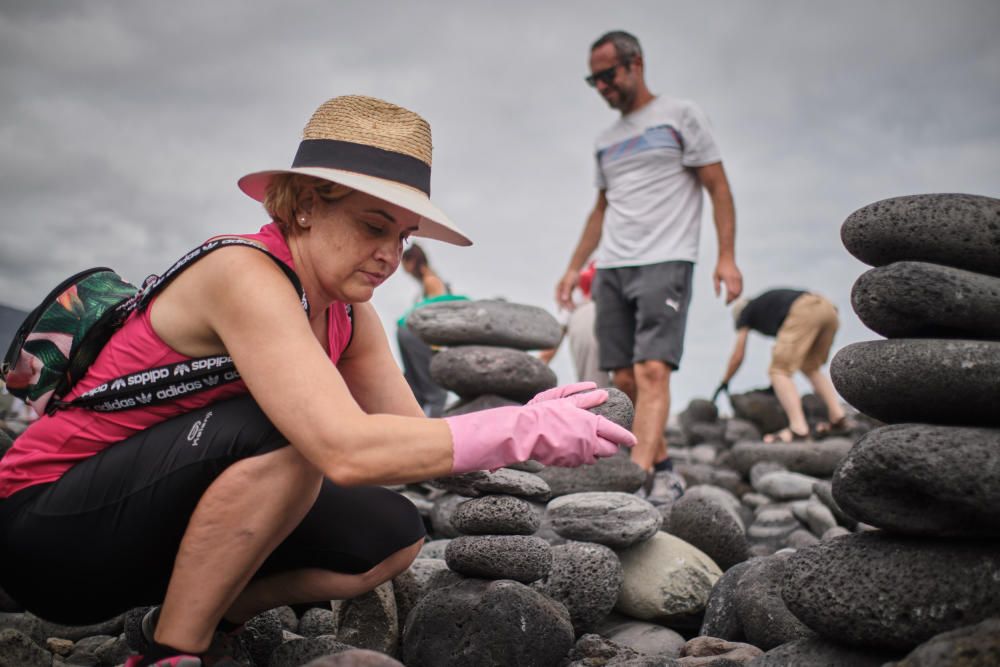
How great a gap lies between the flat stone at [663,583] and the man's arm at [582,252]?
3332mm

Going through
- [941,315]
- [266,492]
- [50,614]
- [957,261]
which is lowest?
[50,614]

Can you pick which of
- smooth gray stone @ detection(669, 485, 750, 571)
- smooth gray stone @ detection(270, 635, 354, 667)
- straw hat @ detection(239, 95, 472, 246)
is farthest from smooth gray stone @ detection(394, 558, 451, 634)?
straw hat @ detection(239, 95, 472, 246)

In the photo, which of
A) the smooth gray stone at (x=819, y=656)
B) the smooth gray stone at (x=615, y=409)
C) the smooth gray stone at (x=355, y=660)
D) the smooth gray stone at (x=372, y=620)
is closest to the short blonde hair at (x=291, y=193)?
the smooth gray stone at (x=615, y=409)

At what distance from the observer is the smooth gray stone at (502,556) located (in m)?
3.65

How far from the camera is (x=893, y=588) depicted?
254 cm

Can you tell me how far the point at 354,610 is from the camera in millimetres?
3734

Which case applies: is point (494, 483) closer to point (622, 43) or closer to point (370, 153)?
point (370, 153)

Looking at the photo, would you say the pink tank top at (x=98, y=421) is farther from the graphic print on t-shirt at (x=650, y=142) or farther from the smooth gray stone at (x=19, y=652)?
the graphic print on t-shirt at (x=650, y=142)

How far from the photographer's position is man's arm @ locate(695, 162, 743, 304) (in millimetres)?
6438

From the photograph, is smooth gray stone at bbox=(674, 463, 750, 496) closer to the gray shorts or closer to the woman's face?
the gray shorts

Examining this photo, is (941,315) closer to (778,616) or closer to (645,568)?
(778,616)

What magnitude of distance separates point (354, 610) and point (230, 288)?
192cm

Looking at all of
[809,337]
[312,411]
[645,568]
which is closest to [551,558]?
[645,568]

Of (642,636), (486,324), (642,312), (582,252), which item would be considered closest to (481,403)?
(486,324)
